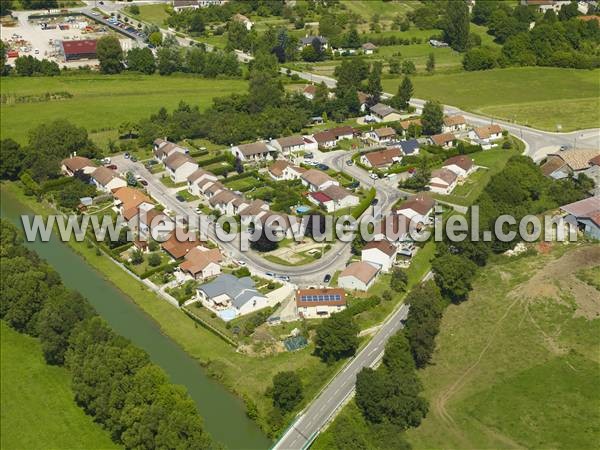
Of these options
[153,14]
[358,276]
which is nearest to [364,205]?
[358,276]

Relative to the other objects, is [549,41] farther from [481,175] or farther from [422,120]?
[481,175]

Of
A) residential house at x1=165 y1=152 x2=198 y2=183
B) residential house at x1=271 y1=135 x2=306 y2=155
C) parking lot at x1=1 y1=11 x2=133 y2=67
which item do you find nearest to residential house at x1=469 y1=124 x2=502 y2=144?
residential house at x1=271 y1=135 x2=306 y2=155

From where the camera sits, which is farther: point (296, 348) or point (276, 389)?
point (296, 348)

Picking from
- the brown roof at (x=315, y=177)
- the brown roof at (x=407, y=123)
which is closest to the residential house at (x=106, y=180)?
the brown roof at (x=315, y=177)

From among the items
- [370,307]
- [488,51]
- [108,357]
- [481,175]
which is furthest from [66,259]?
[488,51]

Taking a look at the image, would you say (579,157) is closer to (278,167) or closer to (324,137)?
(324,137)
